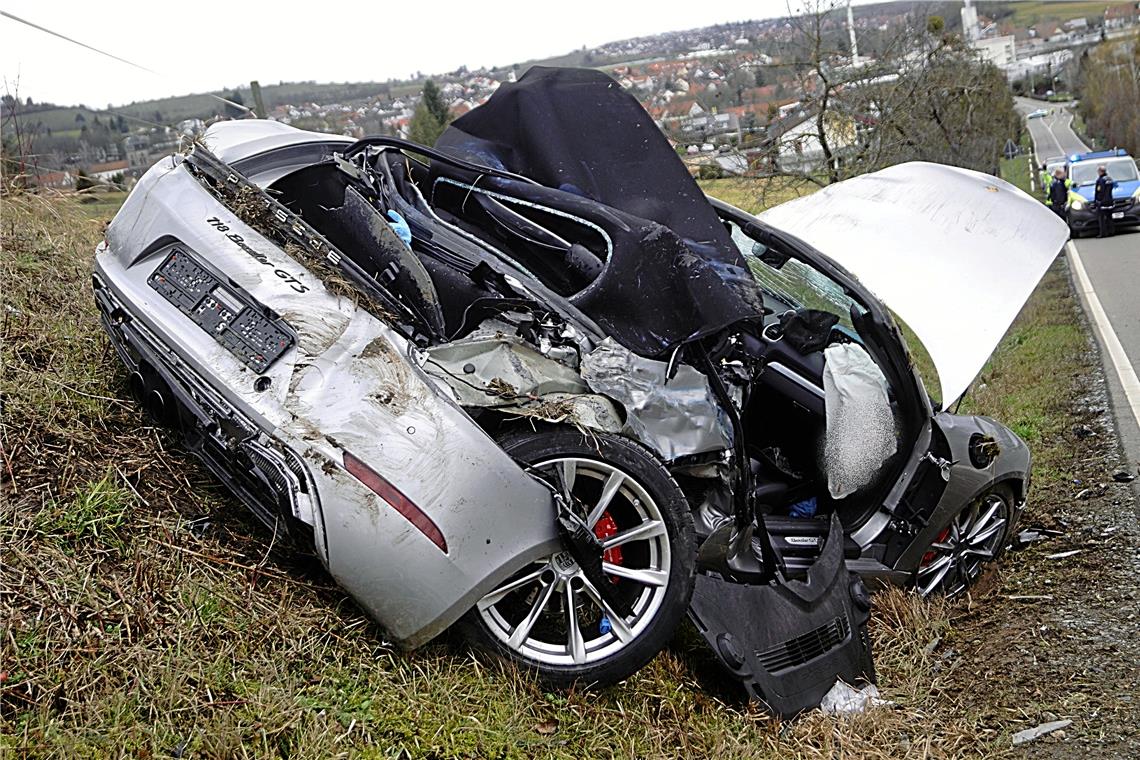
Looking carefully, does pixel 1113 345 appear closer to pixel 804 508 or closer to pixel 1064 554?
pixel 1064 554

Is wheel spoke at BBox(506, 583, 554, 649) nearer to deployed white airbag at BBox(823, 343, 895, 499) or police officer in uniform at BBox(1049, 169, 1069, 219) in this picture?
deployed white airbag at BBox(823, 343, 895, 499)

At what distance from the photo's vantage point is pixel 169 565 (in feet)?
11.9

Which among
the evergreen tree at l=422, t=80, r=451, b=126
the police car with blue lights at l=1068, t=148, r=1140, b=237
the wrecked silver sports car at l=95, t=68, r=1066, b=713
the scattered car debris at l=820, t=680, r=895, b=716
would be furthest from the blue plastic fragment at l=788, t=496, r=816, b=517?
the police car with blue lights at l=1068, t=148, r=1140, b=237

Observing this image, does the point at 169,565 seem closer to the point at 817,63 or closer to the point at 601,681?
the point at 601,681

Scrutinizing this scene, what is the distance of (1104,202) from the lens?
861 inches

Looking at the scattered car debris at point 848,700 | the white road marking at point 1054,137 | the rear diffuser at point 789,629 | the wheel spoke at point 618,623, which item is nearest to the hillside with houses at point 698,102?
the wheel spoke at point 618,623

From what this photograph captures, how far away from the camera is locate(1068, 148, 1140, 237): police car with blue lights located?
22.2 m

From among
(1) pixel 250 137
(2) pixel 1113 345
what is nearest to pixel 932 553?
(1) pixel 250 137

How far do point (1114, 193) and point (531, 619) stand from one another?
2270 centimetres

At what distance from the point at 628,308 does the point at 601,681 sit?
1311 mm

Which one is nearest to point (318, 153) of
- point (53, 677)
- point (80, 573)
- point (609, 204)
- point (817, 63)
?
point (609, 204)

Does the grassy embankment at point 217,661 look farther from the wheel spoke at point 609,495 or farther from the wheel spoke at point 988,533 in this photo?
the wheel spoke at point 988,533

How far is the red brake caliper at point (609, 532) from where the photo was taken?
3697 mm

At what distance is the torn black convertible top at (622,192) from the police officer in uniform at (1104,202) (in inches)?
797
